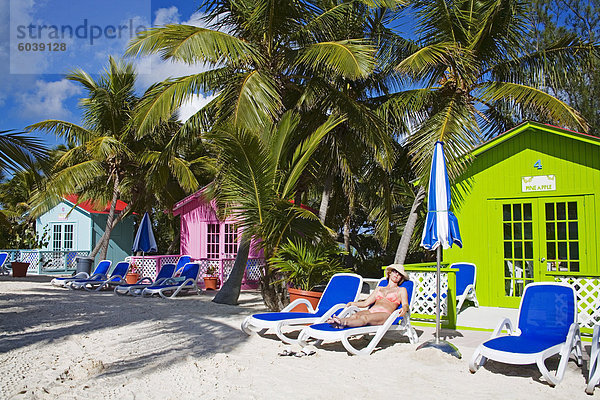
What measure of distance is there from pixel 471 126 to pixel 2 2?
10324 millimetres

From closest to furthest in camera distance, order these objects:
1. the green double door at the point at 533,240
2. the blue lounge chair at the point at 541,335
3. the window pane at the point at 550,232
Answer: the blue lounge chair at the point at 541,335, the green double door at the point at 533,240, the window pane at the point at 550,232

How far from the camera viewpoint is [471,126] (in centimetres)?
1206

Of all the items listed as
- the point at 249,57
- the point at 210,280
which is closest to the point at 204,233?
the point at 210,280

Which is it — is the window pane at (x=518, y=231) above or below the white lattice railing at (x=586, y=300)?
above

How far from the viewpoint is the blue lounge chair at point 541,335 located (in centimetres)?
561

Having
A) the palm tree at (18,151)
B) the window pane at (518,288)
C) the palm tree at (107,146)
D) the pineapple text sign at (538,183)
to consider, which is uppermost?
the palm tree at (107,146)

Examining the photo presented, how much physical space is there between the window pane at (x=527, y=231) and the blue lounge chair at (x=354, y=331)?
148 inches

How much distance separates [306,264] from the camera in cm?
973

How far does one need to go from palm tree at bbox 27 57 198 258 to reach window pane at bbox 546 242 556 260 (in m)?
12.1

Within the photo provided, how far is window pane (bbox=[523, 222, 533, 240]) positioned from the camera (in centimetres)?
1023

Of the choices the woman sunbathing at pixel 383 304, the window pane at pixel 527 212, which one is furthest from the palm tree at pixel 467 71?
the woman sunbathing at pixel 383 304

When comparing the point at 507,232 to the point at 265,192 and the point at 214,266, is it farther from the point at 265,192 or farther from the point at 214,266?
the point at 214,266

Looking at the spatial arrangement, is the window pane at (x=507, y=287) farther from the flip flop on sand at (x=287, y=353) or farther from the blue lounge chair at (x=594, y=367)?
the flip flop on sand at (x=287, y=353)

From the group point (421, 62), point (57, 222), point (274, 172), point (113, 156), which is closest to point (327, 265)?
point (274, 172)
